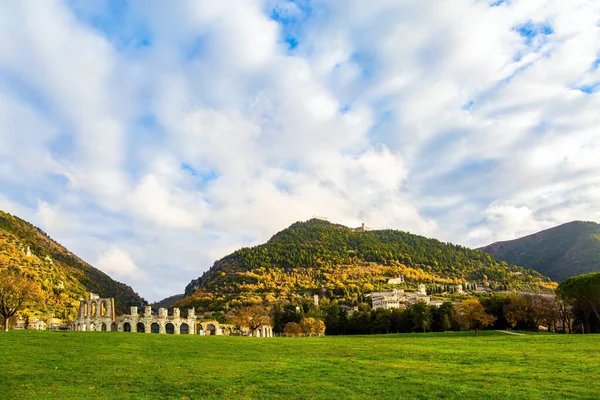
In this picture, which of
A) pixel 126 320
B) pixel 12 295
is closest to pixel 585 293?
pixel 126 320

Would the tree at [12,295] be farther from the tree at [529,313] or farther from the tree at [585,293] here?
the tree at [585,293]

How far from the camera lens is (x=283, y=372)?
897 inches

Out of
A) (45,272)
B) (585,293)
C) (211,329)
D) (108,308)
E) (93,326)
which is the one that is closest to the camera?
(585,293)

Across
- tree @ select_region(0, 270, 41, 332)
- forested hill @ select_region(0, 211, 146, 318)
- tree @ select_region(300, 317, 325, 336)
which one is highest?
forested hill @ select_region(0, 211, 146, 318)

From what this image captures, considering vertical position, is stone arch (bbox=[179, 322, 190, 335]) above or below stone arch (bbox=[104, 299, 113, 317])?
below

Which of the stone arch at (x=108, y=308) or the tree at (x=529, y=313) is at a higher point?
the stone arch at (x=108, y=308)

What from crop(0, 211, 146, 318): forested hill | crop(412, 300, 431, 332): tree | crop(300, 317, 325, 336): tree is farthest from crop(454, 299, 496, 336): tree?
crop(0, 211, 146, 318): forested hill

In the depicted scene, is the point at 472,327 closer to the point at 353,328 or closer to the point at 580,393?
the point at 353,328

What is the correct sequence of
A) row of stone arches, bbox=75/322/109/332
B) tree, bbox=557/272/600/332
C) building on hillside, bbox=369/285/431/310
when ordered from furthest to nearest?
1. building on hillside, bbox=369/285/431/310
2. row of stone arches, bbox=75/322/109/332
3. tree, bbox=557/272/600/332

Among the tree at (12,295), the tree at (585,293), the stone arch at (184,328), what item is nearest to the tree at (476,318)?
the tree at (585,293)

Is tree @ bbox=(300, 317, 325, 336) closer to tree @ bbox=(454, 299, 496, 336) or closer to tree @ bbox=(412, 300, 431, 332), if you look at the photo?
tree @ bbox=(412, 300, 431, 332)

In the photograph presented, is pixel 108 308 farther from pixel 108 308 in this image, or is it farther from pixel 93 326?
pixel 93 326

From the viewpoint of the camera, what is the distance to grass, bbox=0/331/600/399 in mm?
17812

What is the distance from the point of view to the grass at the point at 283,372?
1781 centimetres
